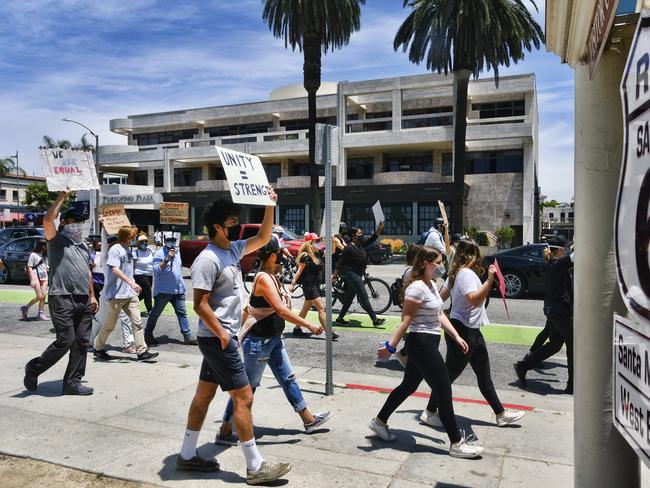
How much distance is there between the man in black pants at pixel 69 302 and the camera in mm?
5949

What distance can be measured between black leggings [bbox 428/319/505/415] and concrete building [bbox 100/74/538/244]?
3061cm

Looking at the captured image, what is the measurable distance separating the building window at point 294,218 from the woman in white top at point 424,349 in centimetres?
3645

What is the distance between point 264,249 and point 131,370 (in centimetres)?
356

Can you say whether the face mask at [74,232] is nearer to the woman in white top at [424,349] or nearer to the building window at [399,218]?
the woman in white top at [424,349]

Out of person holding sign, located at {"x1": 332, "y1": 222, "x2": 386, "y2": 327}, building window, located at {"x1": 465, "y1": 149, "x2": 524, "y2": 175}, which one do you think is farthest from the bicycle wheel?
building window, located at {"x1": 465, "y1": 149, "x2": 524, "y2": 175}

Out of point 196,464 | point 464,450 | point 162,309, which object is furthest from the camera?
point 162,309

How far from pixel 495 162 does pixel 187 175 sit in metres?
26.7

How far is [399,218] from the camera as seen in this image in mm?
37562

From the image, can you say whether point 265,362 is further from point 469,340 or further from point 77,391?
point 77,391

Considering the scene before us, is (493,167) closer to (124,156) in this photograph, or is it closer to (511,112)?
(511,112)

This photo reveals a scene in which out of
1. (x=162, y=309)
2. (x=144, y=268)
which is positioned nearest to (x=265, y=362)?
(x=162, y=309)

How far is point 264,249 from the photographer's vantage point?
4750 mm

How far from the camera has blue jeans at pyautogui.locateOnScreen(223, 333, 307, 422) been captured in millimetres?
4664

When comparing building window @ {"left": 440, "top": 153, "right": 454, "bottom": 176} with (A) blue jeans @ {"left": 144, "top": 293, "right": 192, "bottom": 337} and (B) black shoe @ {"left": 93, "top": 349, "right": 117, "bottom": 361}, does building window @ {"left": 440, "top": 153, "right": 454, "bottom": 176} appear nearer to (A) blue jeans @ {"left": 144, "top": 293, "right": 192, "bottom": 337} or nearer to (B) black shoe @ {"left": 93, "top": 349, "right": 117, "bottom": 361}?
(A) blue jeans @ {"left": 144, "top": 293, "right": 192, "bottom": 337}
